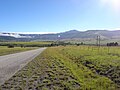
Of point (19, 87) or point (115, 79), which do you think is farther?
point (115, 79)

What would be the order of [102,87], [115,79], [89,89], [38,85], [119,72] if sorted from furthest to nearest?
1. [119,72]
2. [115,79]
3. [38,85]
4. [102,87]
5. [89,89]

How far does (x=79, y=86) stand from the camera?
13.5m

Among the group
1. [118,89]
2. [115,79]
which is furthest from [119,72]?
[118,89]

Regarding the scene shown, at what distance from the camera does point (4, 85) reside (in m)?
14.0

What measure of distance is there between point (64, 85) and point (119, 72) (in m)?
6.77

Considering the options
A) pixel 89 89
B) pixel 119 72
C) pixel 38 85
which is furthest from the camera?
pixel 119 72

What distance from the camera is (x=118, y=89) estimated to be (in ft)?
42.8

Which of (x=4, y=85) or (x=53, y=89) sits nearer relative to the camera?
(x=53, y=89)

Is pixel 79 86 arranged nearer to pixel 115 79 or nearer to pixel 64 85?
pixel 64 85

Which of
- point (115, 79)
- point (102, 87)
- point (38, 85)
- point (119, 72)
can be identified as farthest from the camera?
point (119, 72)

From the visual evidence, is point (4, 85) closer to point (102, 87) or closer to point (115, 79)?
point (102, 87)

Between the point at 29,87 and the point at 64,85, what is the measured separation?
85.5 inches

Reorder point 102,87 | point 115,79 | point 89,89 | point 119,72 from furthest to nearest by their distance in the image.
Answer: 1. point 119,72
2. point 115,79
3. point 102,87
4. point 89,89

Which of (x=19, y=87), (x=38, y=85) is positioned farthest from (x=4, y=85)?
(x=38, y=85)
